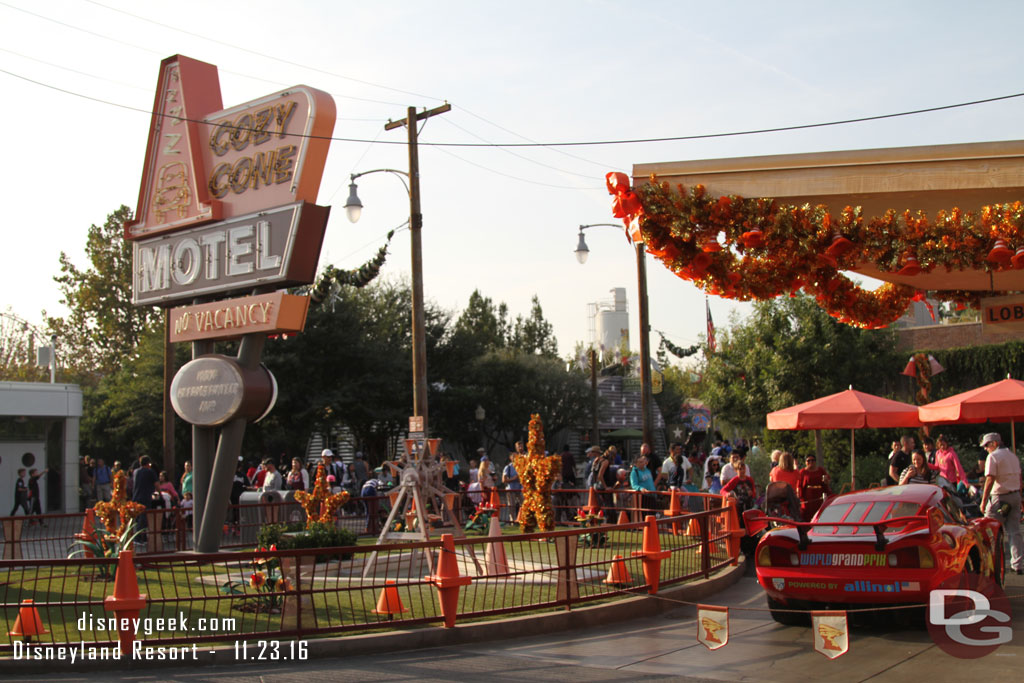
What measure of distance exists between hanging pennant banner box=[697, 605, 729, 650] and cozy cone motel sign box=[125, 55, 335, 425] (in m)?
7.89

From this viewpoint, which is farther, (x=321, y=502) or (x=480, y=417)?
(x=480, y=417)

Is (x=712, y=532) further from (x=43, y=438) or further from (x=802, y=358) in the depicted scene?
(x=43, y=438)

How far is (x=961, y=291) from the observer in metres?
10.6

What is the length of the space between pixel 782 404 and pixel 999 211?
80.0 feet

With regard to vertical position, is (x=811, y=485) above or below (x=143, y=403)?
below

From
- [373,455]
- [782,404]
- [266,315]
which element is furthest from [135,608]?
[373,455]

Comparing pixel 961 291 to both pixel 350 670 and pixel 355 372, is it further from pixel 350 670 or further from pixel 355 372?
pixel 355 372

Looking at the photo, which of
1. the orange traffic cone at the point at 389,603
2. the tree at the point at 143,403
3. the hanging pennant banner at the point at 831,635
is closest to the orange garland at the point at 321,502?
the orange traffic cone at the point at 389,603

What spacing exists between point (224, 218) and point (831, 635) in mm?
10937

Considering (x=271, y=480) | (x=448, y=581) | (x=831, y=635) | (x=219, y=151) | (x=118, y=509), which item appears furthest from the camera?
(x=271, y=480)

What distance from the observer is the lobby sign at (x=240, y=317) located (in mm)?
13758

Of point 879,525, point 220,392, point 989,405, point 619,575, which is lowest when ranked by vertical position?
point 619,575

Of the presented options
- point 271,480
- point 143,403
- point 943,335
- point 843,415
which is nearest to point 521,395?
point 143,403

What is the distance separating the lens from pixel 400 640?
908 centimetres
